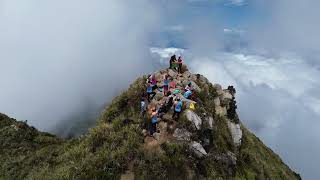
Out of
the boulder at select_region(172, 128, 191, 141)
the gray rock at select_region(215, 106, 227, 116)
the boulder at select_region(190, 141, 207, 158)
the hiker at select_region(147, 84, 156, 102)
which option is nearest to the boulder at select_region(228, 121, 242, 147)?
the gray rock at select_region(215, 106, 227, 116)

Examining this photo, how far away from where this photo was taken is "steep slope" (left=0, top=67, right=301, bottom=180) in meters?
44.7

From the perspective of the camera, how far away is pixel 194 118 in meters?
47.6

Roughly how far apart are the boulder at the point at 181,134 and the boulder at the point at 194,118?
1.32 meters

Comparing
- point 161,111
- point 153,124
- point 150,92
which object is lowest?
point 153,124

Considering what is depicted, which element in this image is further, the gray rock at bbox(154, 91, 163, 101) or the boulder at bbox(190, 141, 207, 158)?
the gray rock at bbox(154, 91, 163, 101)

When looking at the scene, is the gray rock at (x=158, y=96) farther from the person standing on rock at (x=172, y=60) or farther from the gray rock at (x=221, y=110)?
the person standing on rock at (x=172, y=60)

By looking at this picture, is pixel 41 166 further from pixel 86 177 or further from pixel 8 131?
pixel 8 131

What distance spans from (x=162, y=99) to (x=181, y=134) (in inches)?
222

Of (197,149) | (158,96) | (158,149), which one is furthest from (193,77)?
(158,149)

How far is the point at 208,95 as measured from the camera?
54.8 metres

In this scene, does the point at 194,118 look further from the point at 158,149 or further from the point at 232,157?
the point at 232,157

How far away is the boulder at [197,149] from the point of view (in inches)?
1815

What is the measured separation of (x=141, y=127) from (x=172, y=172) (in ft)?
19.7

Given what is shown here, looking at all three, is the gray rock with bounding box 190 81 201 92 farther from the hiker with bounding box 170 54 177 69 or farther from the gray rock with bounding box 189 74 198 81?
the hiker with bounding box 170 54 177 69
